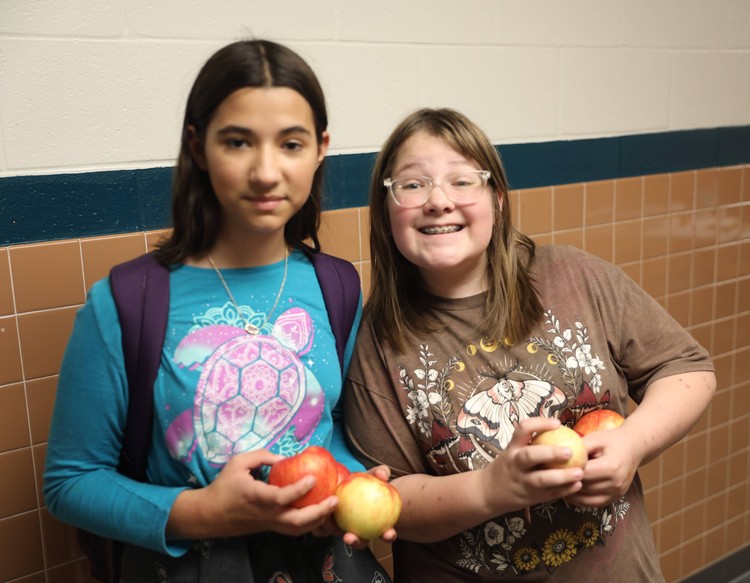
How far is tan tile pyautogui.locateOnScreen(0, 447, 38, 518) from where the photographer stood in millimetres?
1761

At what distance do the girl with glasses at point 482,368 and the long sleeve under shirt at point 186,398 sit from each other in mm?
218

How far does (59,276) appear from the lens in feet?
5.79

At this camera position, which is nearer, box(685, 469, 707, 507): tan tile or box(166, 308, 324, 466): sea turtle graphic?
box(166, 308, 324, 466): sea turtle graphic

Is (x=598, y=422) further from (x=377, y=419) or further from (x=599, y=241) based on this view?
(x=599, y=241)

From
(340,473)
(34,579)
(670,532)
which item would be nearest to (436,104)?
(340,473)

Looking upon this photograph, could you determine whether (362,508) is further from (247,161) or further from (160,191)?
(160,191)

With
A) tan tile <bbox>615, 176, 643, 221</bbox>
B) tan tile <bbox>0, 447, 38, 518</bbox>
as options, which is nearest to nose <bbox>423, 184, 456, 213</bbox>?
tan tile <bbox>0, 447, 38, 518</bbox>

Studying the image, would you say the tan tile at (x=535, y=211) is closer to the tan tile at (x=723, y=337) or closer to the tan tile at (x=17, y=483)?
the tan tile at (x=723, y=337)

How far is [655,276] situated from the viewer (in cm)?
300

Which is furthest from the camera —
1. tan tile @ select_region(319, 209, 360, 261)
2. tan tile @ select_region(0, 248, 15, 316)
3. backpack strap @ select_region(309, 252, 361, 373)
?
tan tile @ select_region(319, 209, 360, 261)

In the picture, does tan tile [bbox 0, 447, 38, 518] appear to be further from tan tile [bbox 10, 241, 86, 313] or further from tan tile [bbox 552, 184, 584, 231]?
tan tile [bbox 552, 184, 584, 231]

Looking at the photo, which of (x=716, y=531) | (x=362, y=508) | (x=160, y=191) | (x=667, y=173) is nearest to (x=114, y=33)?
(x=160, y=191)

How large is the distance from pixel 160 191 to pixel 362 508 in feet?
3.21

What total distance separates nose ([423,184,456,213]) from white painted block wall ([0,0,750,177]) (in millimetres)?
721
